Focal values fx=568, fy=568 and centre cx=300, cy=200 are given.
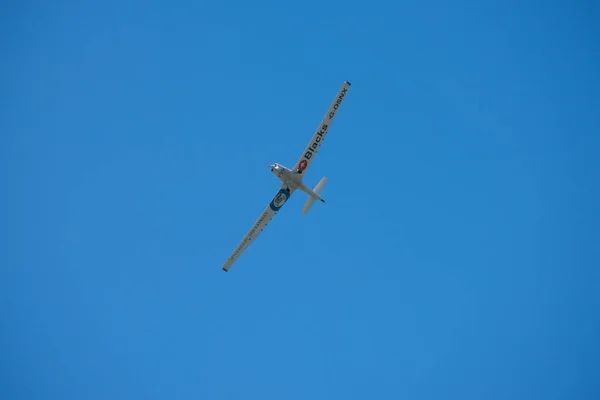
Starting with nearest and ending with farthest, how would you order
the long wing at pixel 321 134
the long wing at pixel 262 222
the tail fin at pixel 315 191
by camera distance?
the long wing at pixel 321 134 → the tail fin at pixel 315 191 → the long wing at pixel 262 222

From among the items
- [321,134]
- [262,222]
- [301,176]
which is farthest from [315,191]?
[262,222]

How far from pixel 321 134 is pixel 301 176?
3.72 meters

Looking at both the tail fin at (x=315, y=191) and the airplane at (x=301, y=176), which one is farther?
the tail fin at (x=315, y=191)

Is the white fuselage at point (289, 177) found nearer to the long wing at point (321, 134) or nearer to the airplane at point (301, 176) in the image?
the airplane at point (301, 176)

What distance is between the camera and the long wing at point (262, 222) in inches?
1841

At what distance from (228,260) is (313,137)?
13841 millimetres

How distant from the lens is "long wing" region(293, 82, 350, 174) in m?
44.6

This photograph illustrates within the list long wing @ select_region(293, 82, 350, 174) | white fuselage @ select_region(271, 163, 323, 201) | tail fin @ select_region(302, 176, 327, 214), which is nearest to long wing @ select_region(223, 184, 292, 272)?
white fuselage @ select_region(271, 163, 323, 201)

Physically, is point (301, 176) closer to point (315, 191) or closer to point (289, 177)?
point (289, 177)

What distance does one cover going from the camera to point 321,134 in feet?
147

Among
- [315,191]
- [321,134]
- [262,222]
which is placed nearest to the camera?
[321,134]

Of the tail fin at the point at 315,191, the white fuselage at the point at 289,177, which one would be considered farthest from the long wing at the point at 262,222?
the tail fin at the point at 315,191

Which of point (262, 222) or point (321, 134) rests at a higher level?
point (321, 134)

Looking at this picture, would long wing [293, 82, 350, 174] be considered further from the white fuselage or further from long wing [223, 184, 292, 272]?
long wing [223, 184, 292, 272]
